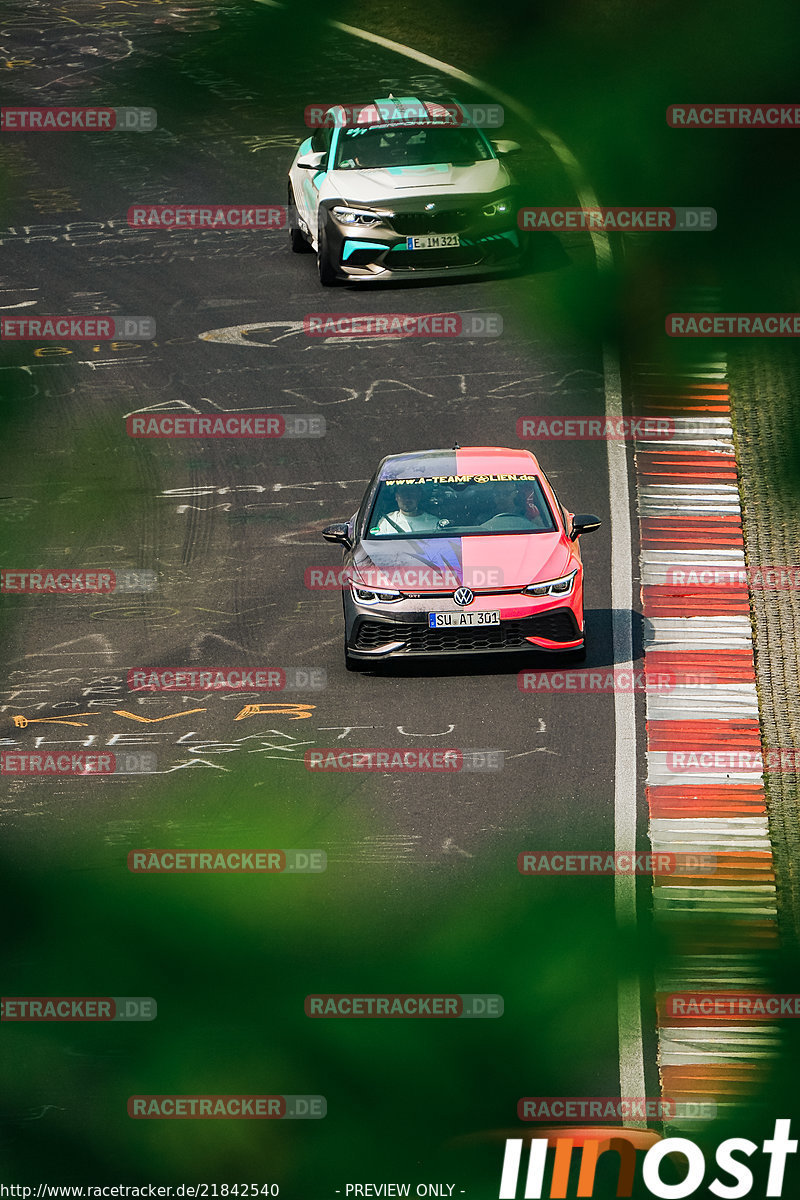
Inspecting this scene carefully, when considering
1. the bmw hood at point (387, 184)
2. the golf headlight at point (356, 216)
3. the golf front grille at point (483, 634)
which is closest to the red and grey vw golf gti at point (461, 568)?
the golf front grille at point (483, 634)

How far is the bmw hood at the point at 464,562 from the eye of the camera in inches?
464

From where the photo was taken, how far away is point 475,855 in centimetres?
929

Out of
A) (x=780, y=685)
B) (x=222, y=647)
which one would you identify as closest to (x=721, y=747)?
(x=780, y=685)

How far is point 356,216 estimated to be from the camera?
1816 cm

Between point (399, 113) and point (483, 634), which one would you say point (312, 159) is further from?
point (399, 113)

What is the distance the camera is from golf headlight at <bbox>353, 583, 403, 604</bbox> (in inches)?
468

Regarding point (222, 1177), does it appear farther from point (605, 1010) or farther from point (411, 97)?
point (411, 97)

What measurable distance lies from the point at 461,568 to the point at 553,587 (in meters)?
0.67

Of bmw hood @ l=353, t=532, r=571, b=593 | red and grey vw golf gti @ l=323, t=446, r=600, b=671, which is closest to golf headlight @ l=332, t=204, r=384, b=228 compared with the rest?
red and grey vw golf gti @ l=323, t=446, r=600, b=671

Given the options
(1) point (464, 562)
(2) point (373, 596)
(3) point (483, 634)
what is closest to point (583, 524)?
(1) point (464, 562)

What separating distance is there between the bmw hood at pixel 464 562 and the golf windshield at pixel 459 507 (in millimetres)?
113

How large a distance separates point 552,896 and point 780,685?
30.4 feet

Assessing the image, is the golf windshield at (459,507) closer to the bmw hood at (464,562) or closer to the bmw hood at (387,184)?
the bmw hood at (464,562)

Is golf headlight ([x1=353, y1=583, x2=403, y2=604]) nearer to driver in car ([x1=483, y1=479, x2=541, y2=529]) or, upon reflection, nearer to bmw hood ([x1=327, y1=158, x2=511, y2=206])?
driver in car ([x1=483, y1=479, x2=541, y2=529])
